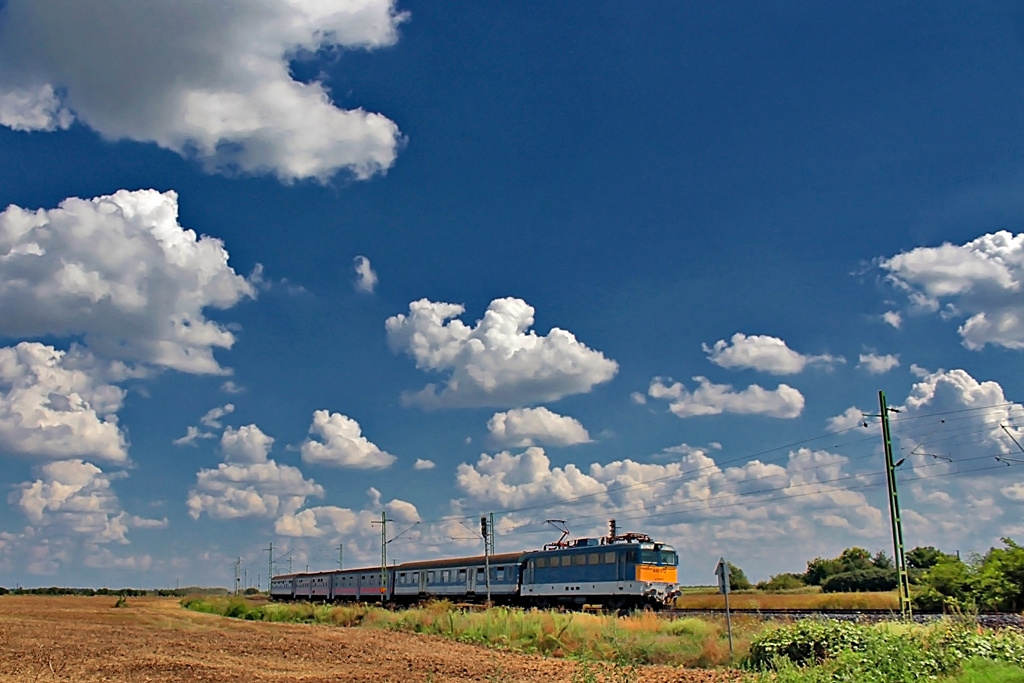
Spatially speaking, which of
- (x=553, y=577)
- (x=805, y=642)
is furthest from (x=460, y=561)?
(x=805, y=642)

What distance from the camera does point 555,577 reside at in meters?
47.6

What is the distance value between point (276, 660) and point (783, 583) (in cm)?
7943

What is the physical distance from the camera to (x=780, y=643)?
19531 millimetres

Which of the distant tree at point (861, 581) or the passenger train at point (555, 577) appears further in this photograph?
the distant tree at point (861, 581)

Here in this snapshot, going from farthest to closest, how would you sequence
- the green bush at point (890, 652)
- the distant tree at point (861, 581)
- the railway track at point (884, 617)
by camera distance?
the distant tree at point (861, 581) < the railway track at point (884, 617) < the green bush at point (890, 652)

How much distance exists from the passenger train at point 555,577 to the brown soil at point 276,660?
1280 cm

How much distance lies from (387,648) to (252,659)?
5.02 metres

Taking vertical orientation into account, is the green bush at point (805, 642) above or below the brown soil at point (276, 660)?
above

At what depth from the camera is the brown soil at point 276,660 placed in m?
19.2

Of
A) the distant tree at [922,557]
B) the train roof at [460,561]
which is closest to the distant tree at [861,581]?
the distant tree at [922,557]

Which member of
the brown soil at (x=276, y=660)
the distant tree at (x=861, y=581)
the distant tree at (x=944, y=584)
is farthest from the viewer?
the distant tree at (x=861, y=581)

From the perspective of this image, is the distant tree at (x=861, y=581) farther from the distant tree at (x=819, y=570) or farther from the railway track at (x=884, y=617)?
the railway track at (x=884, y=617)

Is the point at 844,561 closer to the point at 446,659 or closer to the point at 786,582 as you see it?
the point at 786,582

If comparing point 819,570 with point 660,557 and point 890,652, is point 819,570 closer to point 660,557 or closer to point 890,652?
point 660,557
